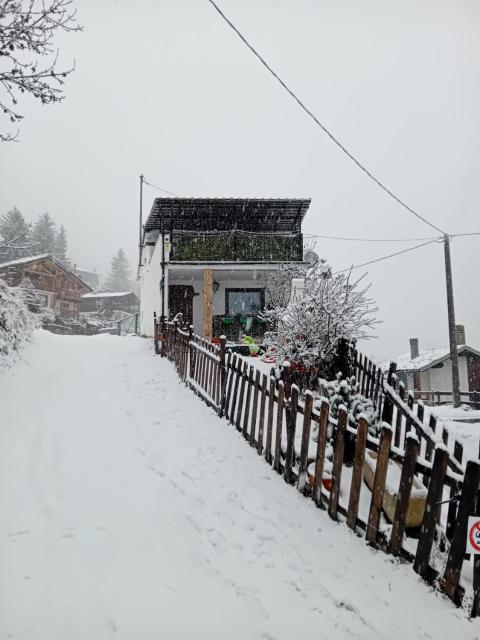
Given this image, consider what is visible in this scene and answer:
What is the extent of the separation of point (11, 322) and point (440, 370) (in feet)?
117

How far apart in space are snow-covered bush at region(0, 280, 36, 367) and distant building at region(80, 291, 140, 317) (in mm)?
40350

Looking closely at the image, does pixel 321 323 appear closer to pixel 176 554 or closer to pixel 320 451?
pixel 320 451

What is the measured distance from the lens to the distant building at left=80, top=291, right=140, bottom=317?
49.4 m

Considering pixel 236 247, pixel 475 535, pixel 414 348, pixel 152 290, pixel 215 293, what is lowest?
pixel 414 348

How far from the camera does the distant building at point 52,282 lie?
1337 inches

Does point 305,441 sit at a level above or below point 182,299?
below

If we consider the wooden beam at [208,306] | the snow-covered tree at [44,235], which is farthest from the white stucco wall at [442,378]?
the snow-covered tree at [44,235]

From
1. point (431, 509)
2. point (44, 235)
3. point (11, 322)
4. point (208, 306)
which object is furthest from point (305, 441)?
point (44, 235)

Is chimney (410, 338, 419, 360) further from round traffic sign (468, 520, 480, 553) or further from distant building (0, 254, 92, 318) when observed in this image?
round traffic sign (468, 520, 480, 553)

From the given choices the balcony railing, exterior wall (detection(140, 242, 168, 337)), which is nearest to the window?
the balcony railing

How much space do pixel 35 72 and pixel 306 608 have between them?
6487 mm

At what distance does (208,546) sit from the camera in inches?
122

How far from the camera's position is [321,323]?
706 cm

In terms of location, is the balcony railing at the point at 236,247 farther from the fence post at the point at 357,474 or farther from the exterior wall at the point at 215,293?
the fence post at the point at 357,474
